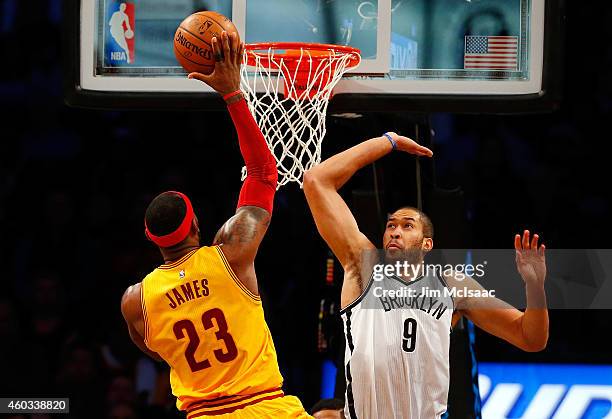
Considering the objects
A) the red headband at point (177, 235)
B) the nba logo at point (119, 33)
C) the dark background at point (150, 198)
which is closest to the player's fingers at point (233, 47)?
the red headband at point (177, 235)

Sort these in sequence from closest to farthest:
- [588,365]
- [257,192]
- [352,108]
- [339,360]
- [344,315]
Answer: [257,192] → [344,315] → [352,108] → [339,360] → [588,365]

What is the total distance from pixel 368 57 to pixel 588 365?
8.58ft

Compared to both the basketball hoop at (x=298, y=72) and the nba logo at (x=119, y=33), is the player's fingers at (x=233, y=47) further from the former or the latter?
the nba logo at (x=119, y=33)

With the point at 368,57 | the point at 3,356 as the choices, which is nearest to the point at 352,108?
the point at 368,57

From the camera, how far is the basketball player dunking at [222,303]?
364 centimetres

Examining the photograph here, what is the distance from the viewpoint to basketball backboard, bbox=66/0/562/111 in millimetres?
5086

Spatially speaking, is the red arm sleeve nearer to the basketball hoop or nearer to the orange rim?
the basketball hoop

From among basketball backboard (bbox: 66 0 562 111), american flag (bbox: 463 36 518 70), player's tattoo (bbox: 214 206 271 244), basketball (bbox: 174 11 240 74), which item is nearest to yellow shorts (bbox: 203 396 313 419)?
player's tattoo (bbox: 214 206 271 244)

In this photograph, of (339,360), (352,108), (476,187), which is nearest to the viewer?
(352,108)

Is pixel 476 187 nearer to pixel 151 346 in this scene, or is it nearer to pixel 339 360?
pixel 339 360

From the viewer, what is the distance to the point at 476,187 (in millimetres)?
6879

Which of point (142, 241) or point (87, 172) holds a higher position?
point (87, 172)

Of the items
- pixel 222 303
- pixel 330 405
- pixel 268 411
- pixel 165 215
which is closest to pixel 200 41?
pixel 165 215

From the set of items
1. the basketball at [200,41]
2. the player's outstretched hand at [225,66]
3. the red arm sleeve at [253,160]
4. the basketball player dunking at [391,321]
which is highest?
the basketball at [200,41]
